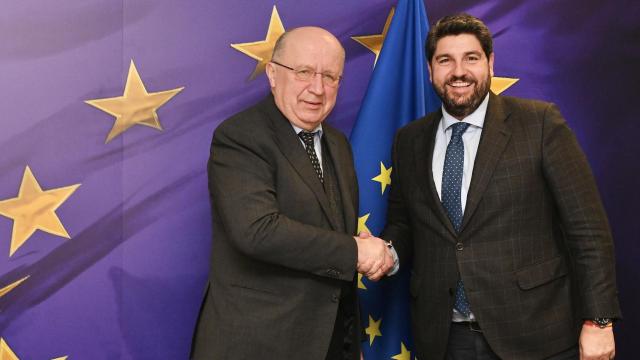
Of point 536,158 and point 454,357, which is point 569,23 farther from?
point 454,357

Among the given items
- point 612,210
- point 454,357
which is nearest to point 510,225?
point 454,357

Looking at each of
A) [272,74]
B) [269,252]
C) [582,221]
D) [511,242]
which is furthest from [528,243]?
[272,74]

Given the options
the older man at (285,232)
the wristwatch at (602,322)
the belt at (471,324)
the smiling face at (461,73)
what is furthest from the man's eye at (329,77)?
the wristwatch at (602,322)

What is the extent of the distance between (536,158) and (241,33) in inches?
56.6

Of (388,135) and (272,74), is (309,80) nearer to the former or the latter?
(272,74)

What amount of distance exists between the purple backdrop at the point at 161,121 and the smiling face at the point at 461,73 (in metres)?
0.73

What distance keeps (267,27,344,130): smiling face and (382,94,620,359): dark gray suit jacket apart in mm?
534

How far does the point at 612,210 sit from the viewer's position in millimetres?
2988

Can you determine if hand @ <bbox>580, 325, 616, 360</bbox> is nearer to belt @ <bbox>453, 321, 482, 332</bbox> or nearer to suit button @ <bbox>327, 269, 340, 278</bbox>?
belt @ <bbox>453, 321, 482, 332</bbox>

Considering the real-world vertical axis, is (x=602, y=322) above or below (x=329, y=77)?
below

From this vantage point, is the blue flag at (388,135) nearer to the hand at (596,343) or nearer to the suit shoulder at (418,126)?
the suit shoulder at (418,126)

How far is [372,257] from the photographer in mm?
1963

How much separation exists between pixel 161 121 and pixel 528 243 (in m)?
1.62

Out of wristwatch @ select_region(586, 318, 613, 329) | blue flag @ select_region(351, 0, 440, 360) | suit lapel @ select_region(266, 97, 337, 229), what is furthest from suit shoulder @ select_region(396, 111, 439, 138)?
wristwatch @ select_region(586, 318, 613, 329)
